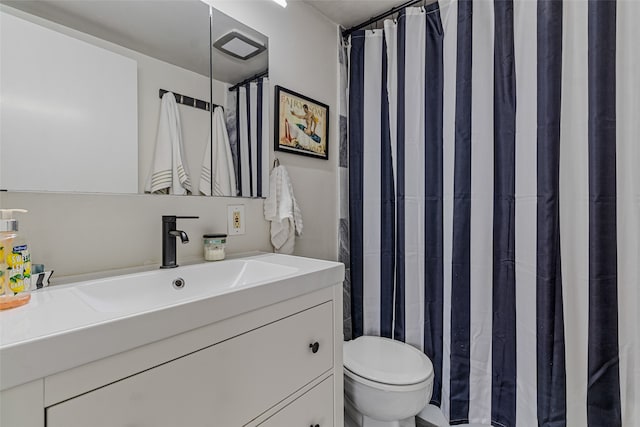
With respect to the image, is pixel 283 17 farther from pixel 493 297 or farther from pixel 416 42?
pixel 493 297

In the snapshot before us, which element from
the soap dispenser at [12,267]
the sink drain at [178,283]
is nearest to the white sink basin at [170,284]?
the sink drain at [178,283]

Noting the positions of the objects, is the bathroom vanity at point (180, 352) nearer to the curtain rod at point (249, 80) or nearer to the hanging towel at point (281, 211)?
the hanging towel at point (281, 211)

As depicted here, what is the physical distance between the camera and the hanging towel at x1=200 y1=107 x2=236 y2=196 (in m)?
1.22

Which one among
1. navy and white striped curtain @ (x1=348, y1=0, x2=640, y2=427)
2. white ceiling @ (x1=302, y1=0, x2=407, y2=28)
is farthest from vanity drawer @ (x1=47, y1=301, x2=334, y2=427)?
white ceiling @ (x1=302, y1=0, x2=407, y2=28)

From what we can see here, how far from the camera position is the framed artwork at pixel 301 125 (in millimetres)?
1520

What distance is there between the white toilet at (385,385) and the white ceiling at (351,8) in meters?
1.86

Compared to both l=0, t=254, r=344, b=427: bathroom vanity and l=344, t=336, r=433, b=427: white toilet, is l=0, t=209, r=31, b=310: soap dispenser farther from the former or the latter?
l=344, t=336, r=433, b=427: white toilet

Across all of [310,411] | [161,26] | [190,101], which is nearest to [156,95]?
[190,101]

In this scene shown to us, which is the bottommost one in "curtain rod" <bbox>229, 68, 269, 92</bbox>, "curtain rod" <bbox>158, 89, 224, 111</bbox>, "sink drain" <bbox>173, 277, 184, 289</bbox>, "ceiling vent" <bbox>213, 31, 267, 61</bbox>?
"sink drain" <bbox>173, 277, 184, 289</bbox>

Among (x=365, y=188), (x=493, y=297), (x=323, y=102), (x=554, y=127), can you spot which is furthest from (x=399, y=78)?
(x=493, y=297)

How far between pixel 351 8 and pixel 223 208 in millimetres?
1357

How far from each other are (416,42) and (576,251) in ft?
4.06

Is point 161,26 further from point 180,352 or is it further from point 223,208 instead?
point 180,352

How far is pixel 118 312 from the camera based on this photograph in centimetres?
61
